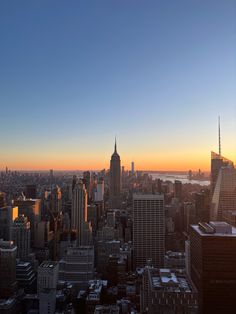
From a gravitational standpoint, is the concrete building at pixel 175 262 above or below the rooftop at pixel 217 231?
below

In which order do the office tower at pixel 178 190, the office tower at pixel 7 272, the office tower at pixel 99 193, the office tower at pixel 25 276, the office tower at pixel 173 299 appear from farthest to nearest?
the office tower at pixel 99 193
the office tower at pixel 178 190
the office tower at pixel 25 276
the office tower at pixel 7 272
the office tower at pixel 173 299

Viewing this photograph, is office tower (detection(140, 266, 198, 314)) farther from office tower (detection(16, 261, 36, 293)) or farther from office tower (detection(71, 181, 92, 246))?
office tower (detection(71, 181, 92, 246))

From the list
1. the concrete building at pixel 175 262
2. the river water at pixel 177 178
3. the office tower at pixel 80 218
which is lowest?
the concrete building at pixel 175 262

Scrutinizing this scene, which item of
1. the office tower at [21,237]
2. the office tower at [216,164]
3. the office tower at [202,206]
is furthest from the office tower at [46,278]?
the office tower at [216,164]

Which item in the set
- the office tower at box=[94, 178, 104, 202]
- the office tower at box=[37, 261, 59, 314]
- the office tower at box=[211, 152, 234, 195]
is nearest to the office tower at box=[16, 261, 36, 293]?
the office tower at box=[37, 261, 59, 314]

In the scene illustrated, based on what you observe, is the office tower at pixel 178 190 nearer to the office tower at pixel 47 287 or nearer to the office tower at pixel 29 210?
the office tower at pixel 29 210

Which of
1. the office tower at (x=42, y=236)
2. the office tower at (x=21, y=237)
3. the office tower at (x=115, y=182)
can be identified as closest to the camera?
the office tower at (x=21, y=237)

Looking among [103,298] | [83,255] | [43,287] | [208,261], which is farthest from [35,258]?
[208,261]

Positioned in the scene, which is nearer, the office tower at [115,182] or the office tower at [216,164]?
the office tower at [216,164]
